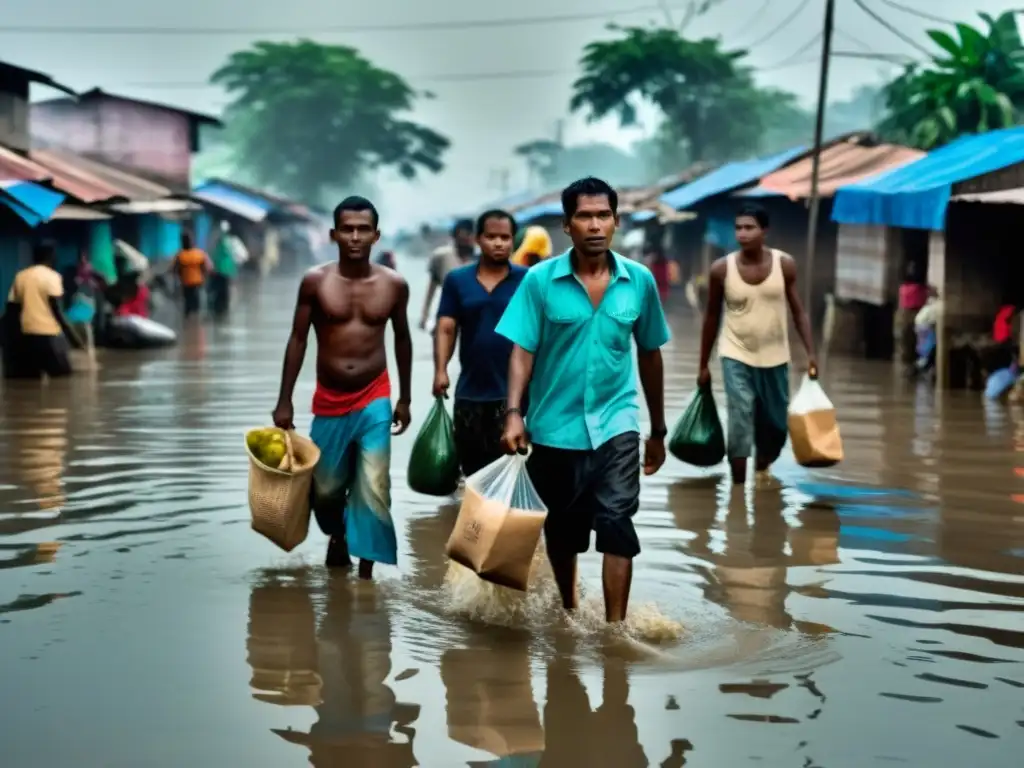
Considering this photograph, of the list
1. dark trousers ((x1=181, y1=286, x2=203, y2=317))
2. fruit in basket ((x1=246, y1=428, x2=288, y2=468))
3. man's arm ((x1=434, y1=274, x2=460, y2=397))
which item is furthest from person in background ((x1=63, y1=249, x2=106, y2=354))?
fruit in basket ((x1=246, y1=428, x2=288, y2=468))

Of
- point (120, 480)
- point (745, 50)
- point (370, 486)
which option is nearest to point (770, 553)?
point (370, 486)

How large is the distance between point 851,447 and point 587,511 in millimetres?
6404

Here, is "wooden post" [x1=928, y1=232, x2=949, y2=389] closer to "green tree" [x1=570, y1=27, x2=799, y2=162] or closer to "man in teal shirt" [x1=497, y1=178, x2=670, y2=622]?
"man in teal shirt" [x1=497, y1=178, x2=670, y2=622]

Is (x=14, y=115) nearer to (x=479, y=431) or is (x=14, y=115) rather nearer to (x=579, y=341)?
(x=479, y=431)

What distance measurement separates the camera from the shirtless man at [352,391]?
7.59 m

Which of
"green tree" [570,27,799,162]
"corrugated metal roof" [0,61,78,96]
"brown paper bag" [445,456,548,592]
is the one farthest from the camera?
"green tree" [570,27,799,162]

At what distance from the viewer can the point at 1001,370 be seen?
53.3 feet

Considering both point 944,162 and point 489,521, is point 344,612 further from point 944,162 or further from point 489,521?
point 944,162

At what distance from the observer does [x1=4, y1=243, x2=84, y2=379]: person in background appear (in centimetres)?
1778

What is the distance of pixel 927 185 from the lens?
16844mm

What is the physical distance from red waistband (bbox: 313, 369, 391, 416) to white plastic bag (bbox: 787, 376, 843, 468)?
11.4ft

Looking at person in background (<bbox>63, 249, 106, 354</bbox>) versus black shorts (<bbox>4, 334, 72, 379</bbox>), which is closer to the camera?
black shorts (<bbox>4, 334, 72, 379</bbox>)

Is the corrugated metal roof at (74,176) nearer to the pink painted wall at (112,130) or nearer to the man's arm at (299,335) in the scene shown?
the pink painted wall at (112,130)

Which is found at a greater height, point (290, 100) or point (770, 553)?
point (290, 100)
